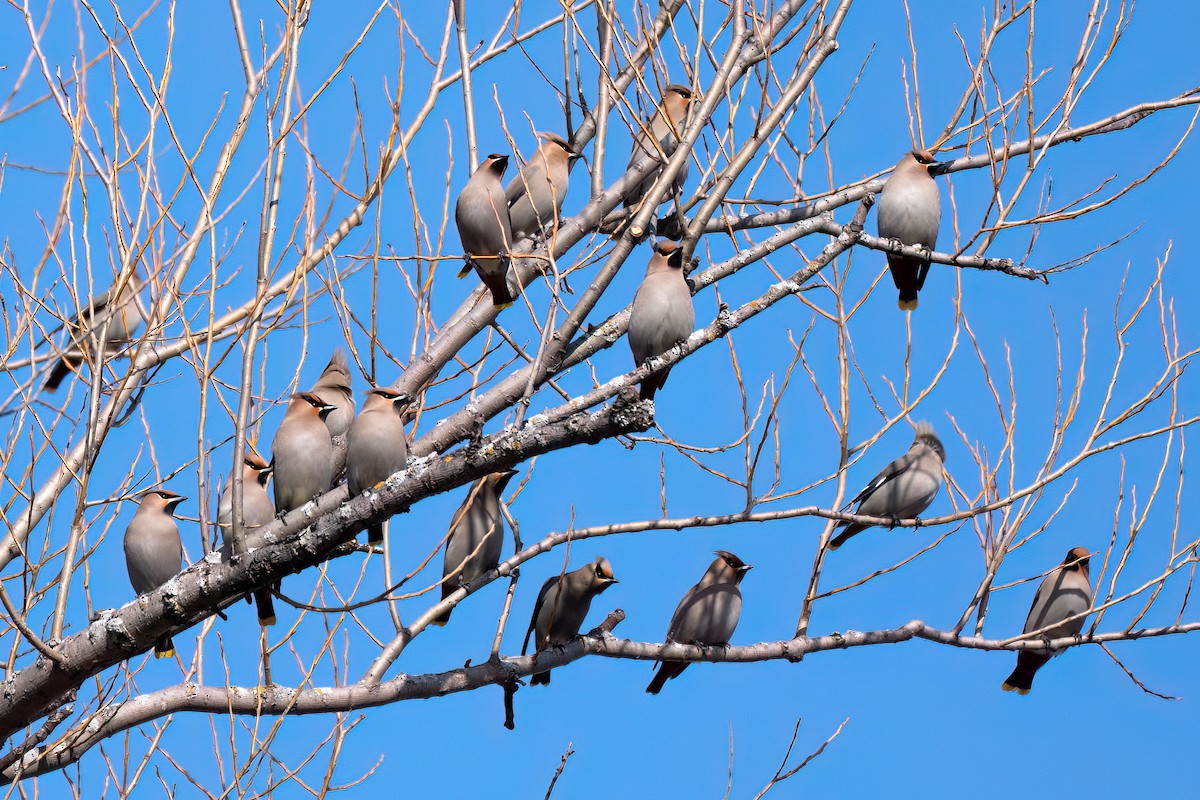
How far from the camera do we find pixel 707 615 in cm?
786

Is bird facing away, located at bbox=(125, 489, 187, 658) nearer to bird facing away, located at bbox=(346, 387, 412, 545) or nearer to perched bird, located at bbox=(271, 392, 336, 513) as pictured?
perched bird, located at bbox=(271, 392, 336, 513)

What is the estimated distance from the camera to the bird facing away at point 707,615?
7855 millimetres

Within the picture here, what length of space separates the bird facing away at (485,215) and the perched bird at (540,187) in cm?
26

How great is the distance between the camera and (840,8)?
17.6 feet

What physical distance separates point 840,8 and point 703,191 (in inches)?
38.4

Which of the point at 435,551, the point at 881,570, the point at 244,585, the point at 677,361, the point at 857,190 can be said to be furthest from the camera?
the point at 857,190

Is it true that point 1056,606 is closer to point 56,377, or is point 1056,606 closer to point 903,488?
point 903,488

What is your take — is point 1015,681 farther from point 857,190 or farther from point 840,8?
point 840,8

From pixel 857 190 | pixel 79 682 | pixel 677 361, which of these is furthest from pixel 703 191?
pixel 79 682

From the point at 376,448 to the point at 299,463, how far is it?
67cm

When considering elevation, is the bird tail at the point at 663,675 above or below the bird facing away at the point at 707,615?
below

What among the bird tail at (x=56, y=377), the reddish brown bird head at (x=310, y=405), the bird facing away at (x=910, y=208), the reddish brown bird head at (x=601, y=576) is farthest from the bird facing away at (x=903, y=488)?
the bird tail at (x=56, y=377)

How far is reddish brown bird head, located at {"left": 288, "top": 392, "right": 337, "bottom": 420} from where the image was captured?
6676 millimetres

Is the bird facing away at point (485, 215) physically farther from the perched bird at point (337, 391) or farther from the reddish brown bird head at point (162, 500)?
the reddish brown bird head at point (162, 500)
